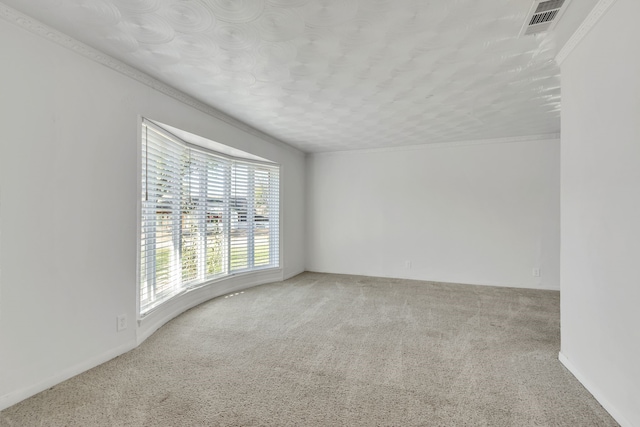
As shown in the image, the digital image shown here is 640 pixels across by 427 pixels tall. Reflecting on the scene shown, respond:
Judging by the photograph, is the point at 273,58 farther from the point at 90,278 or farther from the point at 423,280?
the point at 423,280

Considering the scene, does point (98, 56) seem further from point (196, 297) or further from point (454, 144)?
point (454, 144)

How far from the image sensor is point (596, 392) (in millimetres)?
1907

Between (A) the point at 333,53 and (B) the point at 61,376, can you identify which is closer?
(B) the point at 61,376

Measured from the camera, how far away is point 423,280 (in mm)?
5301

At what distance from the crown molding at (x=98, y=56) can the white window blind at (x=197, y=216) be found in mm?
398

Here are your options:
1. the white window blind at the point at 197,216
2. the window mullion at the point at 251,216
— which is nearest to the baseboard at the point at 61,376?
the white window blind at the point at 197,216

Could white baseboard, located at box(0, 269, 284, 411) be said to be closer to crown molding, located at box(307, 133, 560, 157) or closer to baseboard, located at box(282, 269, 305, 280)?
baseboard, located at box(282, 269, 305, 280)

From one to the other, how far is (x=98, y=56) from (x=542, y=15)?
319 centimetres

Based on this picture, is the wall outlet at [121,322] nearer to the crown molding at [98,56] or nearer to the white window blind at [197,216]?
the white window blind at [197,216]

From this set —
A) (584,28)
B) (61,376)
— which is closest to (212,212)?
(61,376)

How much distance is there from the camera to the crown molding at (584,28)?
1748mm

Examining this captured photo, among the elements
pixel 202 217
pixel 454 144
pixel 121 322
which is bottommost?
pixel 121 322

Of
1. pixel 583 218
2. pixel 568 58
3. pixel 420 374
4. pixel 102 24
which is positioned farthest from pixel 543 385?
pixel 102 24

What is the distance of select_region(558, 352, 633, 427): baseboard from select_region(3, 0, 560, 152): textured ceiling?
96.8 inches
